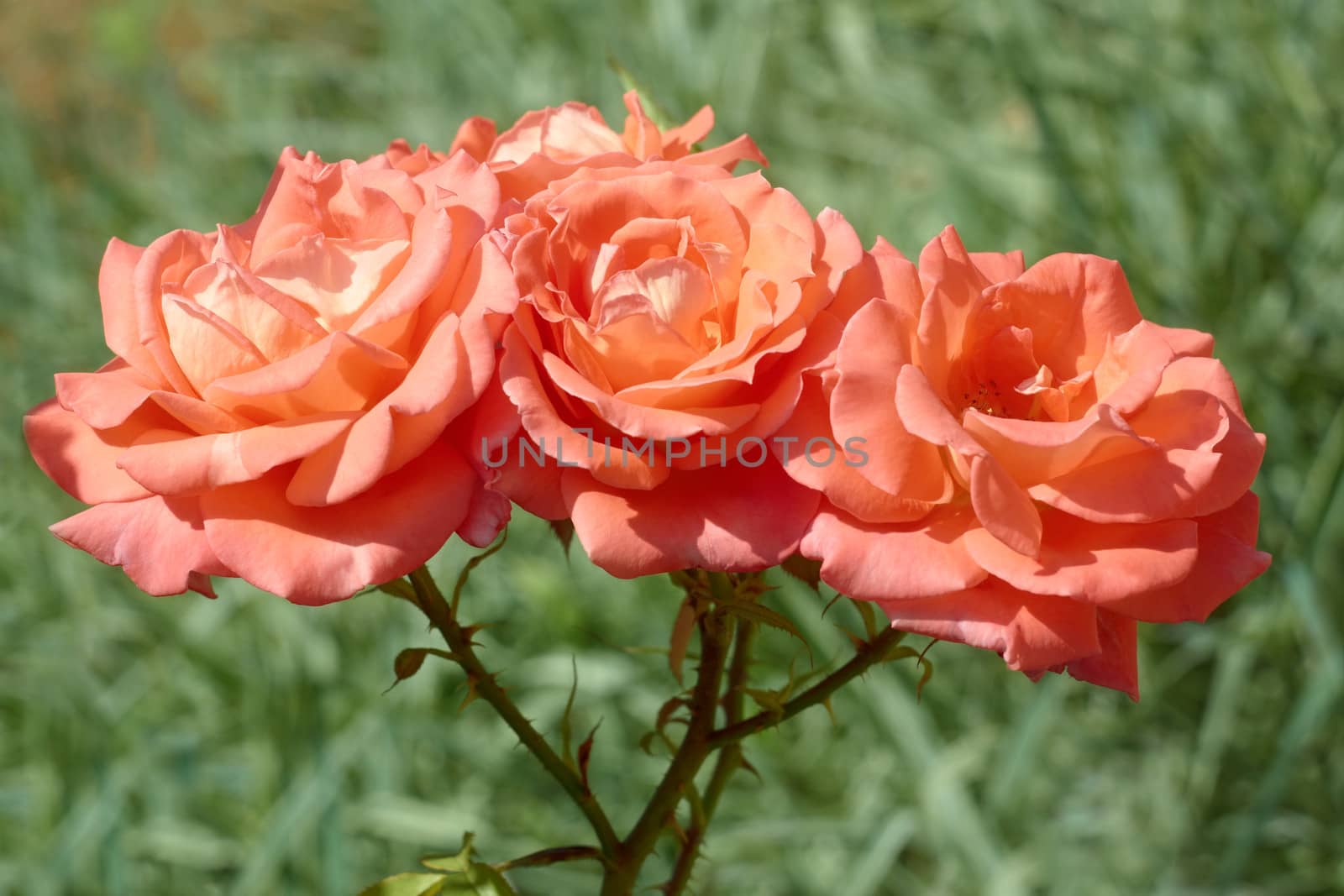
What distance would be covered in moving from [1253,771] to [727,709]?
1.10 meters

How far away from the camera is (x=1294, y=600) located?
3.77ft

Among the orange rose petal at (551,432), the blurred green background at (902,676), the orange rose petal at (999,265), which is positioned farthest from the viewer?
the blurred green background at (902,676)

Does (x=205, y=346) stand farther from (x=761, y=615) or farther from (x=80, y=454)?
(x=761, y=615)

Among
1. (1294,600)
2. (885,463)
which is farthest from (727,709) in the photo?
(1294,600)

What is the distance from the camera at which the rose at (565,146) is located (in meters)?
0.47

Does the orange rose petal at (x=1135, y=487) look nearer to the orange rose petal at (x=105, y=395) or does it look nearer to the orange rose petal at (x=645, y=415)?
the orange rose petal at (x=645, y=415)

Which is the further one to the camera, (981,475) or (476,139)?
(476,139)

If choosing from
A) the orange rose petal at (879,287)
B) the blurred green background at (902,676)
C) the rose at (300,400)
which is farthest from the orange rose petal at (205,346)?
the blurred green background at (902,676)

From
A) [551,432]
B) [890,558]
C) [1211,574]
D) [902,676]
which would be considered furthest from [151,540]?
[902,676]

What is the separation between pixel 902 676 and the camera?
1328 mm

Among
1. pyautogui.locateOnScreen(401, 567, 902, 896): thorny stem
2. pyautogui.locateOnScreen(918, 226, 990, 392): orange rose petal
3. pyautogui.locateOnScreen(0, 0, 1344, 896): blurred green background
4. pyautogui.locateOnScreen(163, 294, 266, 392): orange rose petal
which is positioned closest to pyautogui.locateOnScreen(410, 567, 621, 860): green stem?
pyautogui.locateOnScreen(401, 567, 902, 896): thorny stem

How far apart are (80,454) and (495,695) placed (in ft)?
0.59

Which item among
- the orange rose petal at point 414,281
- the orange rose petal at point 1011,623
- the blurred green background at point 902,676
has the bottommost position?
the blurred green background at point 902,676

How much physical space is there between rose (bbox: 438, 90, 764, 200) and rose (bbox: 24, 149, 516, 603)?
30mm
